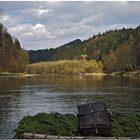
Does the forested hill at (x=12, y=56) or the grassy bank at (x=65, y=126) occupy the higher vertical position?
the forested hill at (x=12, y=56)

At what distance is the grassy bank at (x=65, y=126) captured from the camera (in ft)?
50.8

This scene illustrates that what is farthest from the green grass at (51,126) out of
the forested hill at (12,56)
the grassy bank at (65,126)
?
the forested hill at (12,56)

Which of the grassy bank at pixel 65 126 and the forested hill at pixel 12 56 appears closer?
the grassy bank at pixel 65 126

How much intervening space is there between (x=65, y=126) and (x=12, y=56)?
464ft

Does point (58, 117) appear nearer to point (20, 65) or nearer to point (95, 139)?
point (95, 139)

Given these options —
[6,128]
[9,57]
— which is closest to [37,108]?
[6,128]

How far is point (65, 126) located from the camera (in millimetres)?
15938

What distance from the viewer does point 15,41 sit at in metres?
165

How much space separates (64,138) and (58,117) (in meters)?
2.08

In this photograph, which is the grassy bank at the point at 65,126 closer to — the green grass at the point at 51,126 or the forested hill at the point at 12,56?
the green grass at the point at 51,126

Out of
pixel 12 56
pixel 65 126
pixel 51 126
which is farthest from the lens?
pixel 12 56

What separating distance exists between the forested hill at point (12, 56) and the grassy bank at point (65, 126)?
115705 millimetres

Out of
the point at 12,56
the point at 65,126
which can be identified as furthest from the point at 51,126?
the point at 12,56

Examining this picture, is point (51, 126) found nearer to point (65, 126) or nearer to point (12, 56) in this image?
point (65, 126)
